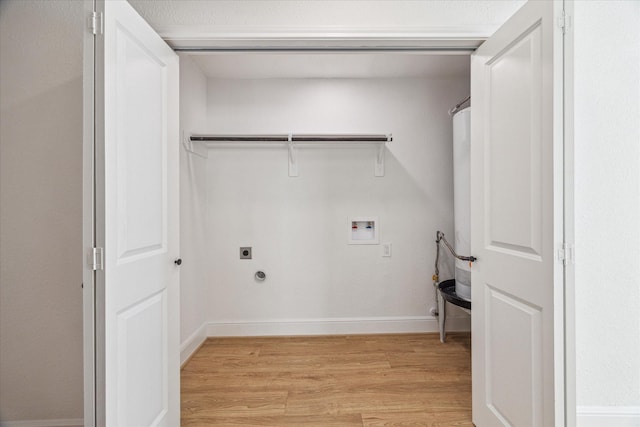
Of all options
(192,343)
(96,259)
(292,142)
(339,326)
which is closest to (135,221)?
(96,259)

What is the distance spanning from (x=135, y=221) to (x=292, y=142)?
185 centimetres

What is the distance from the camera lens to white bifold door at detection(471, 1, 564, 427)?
1262mm

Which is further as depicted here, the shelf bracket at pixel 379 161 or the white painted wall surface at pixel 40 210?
the shelf bracket at pixel 379 161

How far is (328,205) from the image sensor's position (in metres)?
3.17

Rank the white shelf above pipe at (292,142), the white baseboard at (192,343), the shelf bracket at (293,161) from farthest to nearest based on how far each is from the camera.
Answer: the shelf bracket at (293,161) → the white shelf above pipe at (292,142) → the white baseboard at (192,343)

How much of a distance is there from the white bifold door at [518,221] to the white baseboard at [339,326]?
1.35 metres

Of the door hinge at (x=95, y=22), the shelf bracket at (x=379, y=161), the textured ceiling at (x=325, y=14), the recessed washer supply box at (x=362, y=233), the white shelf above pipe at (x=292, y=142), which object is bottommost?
the recessed washer supply box at (x=362, y=233)

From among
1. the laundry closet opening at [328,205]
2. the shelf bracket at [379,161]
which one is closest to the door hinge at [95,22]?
the laundry closet opening at [328,205]

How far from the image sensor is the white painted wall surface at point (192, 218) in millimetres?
2627

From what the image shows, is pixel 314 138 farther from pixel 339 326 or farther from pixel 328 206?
pixel 339 326

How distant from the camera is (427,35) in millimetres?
1720
